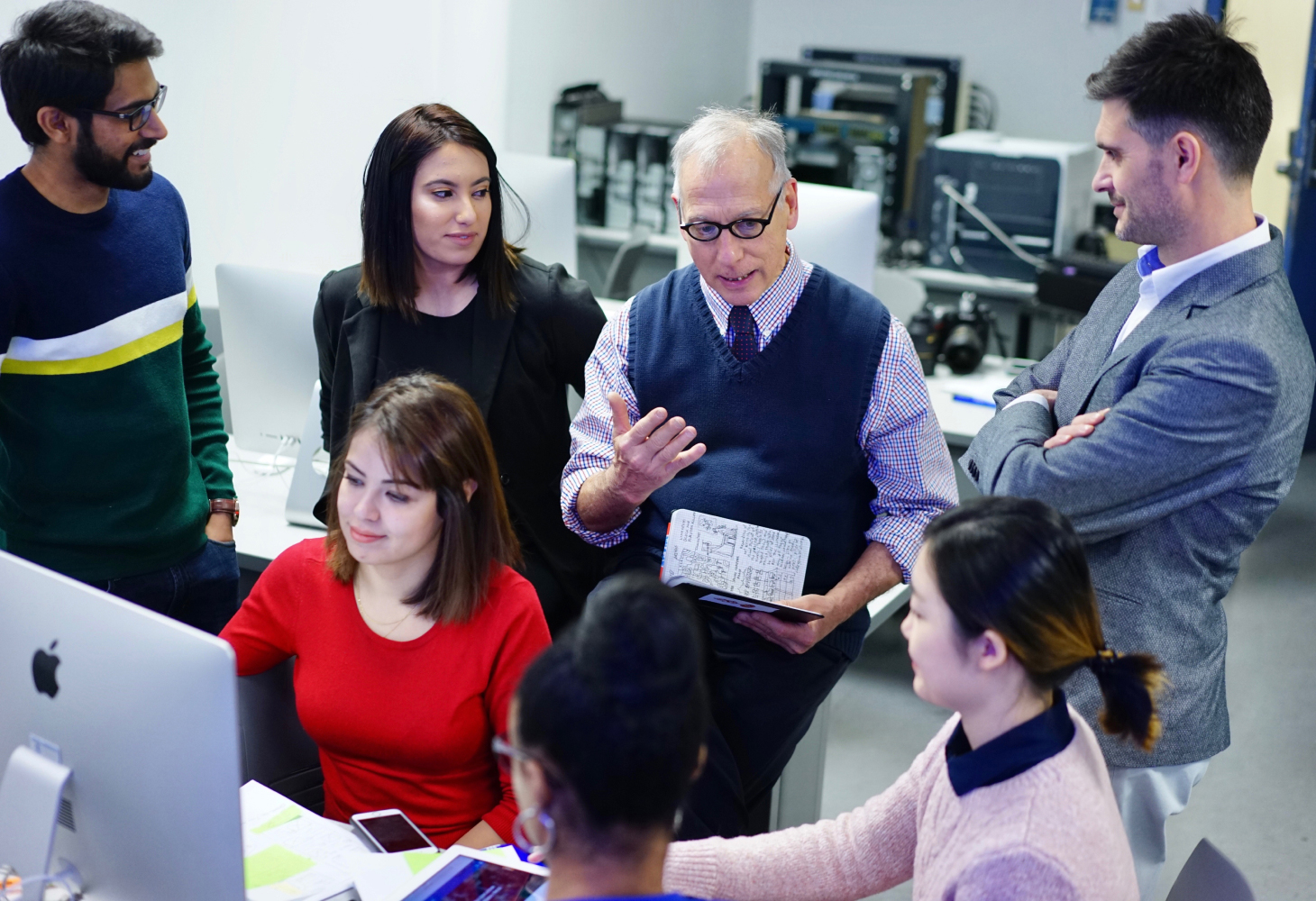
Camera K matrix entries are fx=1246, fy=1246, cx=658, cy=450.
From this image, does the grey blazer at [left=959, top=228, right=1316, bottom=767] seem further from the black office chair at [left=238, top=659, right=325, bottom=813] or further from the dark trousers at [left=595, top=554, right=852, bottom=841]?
the black office chair at [left=238, top=659, right=325, bottom=813]

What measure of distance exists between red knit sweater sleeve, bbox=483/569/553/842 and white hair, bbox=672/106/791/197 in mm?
624

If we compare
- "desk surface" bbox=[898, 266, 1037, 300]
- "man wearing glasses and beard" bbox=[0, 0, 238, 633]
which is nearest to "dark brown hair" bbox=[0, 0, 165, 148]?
"man wearing glasses and beard" bbox=[0, 0, 238, 633]

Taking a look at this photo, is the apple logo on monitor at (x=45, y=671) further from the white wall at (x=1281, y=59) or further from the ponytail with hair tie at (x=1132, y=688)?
the white wall at (x=1281, y=59)

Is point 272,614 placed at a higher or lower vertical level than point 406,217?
lower

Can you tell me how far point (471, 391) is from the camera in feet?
6.70

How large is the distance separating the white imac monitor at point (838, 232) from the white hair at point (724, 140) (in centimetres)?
118

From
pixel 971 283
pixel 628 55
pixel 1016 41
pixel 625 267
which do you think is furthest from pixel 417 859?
pixel 1016 41

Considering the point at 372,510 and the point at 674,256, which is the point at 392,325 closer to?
the point at 372,510

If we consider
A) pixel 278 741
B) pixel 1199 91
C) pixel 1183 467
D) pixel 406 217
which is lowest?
pixel 278 741

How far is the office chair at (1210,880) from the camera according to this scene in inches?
51.0

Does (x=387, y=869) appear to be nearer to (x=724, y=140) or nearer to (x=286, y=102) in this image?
(x=724, y=140)

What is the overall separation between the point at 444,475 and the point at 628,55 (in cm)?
453

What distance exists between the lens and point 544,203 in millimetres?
3291

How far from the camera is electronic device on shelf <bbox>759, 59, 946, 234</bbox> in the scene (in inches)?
207
